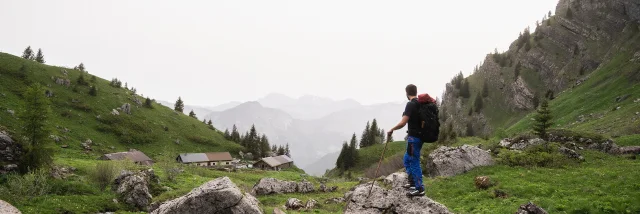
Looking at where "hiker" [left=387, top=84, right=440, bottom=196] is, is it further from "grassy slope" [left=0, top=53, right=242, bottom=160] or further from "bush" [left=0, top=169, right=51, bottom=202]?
"grassy slope" [left=0, top=53, right=242, bottom=160]

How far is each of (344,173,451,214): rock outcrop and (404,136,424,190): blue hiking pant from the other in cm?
73

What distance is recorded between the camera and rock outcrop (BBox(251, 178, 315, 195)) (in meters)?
39.2

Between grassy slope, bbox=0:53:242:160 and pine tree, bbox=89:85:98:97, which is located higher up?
pine tree, bbox=89:85:98:97

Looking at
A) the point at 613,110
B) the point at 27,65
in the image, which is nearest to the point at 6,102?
the point at 27,65

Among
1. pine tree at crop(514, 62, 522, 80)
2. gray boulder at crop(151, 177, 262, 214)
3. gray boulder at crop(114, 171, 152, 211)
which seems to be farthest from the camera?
pine tree at crop(514, 62, 522, 80)

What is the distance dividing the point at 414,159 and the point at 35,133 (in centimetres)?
5374

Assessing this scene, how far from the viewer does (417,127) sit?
1243 cm

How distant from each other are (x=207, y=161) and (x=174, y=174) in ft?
174

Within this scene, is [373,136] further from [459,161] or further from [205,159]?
Answer: [459,161]

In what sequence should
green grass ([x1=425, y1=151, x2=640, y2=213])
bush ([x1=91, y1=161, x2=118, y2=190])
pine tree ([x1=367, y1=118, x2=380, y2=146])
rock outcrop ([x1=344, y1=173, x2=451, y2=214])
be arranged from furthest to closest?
pine tree ([x1=367, y1=118, x2=380, y2=146]) < bush ([x1=91, y1=161, x2=118, y2=190]) < green grass ([x1=425, y1=151, x2=640, y2=213]) < rock outcrop ([x1=344, y1=173, x2=451, y2=214])

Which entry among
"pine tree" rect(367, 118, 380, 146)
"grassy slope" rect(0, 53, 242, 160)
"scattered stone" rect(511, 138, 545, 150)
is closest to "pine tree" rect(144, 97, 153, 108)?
"grassy slope" rect(0, 53, 242, 160)

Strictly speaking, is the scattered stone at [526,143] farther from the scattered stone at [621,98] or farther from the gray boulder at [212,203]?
the scattered stone at [621,98]

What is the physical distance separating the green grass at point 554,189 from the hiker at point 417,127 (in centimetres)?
1021

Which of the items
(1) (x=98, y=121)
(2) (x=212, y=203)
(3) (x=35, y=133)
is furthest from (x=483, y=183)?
(1) (x=98, y=121)
